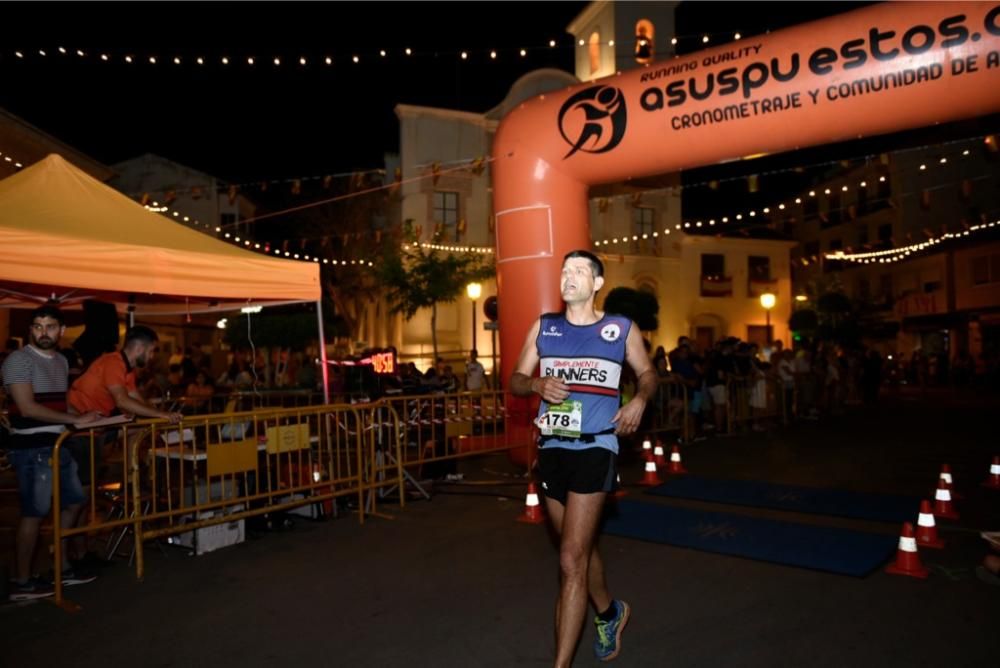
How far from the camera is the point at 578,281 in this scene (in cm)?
383

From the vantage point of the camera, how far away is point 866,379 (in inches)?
886

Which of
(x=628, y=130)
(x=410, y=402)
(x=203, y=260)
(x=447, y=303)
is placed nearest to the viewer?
(x=203, y=260)

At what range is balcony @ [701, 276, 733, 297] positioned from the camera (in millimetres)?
33125

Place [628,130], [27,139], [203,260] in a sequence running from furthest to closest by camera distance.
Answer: [27,139] < [628,130] < [203,260]

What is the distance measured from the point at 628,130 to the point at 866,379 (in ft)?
55.9

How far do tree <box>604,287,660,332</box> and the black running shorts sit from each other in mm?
18464

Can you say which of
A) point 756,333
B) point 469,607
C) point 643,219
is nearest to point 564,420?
point 469,607

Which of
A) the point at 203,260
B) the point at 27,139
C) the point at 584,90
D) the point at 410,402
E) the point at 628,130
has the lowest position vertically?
the point at 410,402

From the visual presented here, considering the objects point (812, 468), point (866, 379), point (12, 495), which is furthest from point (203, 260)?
point (866, 379)

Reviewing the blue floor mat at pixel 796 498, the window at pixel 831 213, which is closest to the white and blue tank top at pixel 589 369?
the blue floor mat at pixel 796 498

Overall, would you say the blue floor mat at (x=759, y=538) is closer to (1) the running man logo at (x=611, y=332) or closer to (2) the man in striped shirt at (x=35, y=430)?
(1) the running man logo at (x=611, y=332)

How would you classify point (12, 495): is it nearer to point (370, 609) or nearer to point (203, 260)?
point (203, 260)

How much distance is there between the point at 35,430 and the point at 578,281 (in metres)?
4.15

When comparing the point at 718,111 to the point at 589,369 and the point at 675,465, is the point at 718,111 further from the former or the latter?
the point at 589,369
